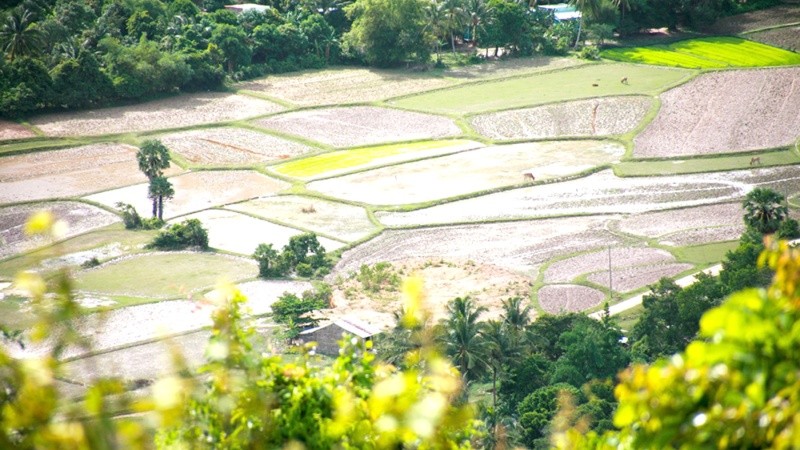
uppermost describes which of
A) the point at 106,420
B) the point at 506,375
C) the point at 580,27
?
the point at 106,420

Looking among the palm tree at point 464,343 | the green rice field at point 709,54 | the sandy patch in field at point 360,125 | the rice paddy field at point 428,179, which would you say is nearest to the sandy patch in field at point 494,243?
the rice paddy field at point 428,179

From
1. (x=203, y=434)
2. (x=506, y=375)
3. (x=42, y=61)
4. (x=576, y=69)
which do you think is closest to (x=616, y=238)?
(x=506, y=375)

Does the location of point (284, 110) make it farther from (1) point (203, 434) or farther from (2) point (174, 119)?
(1) point (203, 434)

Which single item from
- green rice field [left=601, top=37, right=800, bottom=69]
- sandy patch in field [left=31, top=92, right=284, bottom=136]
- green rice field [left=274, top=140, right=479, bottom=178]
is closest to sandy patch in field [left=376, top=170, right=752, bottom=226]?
green rice field [left=274, top=140, right=479, bottom=178]

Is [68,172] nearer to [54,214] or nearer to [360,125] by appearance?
→ [54,214]

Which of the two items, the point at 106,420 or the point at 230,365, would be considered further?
the point at 230,365

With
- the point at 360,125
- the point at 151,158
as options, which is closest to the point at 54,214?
the point at 151,158

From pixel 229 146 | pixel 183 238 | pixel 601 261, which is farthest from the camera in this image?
pixel 229 146
